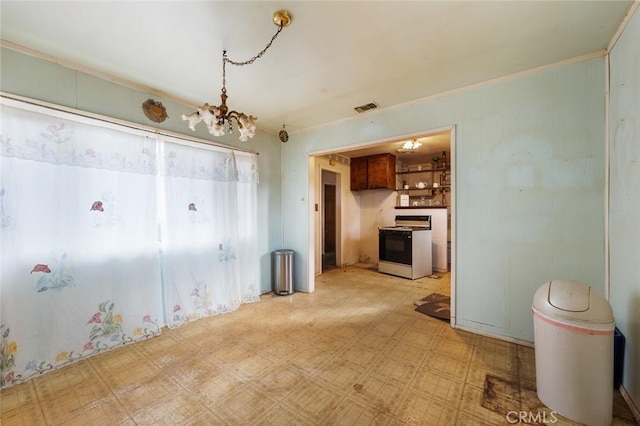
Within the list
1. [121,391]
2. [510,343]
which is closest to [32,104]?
[121,391]

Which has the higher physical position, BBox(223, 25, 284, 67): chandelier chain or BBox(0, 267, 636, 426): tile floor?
BBox(223, 25, 284, 67): chandelier chain

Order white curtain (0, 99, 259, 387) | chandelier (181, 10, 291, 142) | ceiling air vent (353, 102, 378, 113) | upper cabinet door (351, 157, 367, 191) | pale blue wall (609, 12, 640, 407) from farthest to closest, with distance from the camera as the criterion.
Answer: upper cabinet door (351, 157, 367, 191) < ceiling air vent (353, 102, 378, 113) < white curtain (0, 99, 259, 387) < chandelier (181, 10, 291, 142) < pale blue wall (609, 12, 640, 407)

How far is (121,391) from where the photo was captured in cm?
176

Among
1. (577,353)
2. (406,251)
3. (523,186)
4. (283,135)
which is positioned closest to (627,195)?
(523,186)

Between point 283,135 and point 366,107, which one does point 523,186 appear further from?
point 283,135

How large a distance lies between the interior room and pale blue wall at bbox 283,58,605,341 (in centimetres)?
2

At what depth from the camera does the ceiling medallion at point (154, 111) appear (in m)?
2.58

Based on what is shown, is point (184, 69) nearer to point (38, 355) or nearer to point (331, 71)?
point (331, 71)

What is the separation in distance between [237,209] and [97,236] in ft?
4.78

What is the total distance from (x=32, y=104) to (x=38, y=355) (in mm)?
1991

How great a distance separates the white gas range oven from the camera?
459 centimetres

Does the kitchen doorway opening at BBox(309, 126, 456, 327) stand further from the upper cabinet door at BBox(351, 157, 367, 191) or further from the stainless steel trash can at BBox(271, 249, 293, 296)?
the stainless steel trash can at BBox(271, 249, 293, 296)

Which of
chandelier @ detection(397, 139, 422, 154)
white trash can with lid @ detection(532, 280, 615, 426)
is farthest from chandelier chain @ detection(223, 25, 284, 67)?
chandelier @ detection(397, 139, 422, 154)

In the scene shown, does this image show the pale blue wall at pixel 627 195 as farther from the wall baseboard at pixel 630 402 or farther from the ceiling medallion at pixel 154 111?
the ceiling medallion at pixel 154 111
